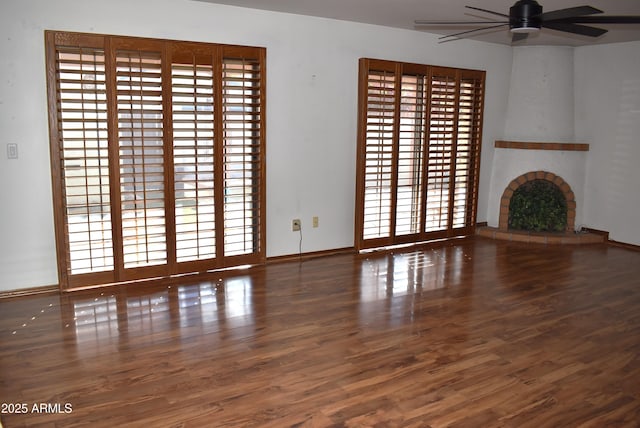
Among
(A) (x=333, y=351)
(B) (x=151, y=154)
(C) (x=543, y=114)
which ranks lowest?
(A) (x=333, y=351)

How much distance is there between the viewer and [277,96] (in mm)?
5258

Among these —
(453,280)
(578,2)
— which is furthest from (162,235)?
(578,2)

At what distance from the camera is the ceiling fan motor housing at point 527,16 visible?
123 inches

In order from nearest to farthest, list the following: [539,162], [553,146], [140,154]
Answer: [140,154]
[553,146]
[539,162]

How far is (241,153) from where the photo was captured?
200 inches

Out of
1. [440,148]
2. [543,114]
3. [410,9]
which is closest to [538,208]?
[543,114]

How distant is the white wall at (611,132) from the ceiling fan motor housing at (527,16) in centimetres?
399

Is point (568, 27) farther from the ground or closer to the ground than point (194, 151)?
farther from the ground

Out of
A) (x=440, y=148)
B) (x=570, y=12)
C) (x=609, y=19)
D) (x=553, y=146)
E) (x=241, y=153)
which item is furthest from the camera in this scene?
(x=553, y=146)

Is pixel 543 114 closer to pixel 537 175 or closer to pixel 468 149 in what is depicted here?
pixel 537 175

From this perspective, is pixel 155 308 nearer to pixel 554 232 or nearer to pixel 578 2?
pixel 578 2

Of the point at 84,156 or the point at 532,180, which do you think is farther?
the point at 532,180

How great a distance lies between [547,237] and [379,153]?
96.2 inches

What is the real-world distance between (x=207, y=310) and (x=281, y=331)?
705mm
